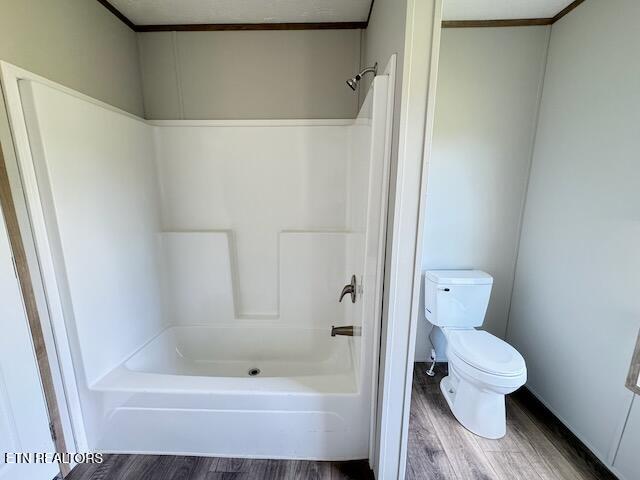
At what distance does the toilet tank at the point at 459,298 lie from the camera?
1.81 m

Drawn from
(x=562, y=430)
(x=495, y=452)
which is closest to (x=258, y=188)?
(x=495, y=452)

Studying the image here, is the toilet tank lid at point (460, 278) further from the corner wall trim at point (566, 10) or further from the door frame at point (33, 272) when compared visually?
the door frame at point (33, 272)

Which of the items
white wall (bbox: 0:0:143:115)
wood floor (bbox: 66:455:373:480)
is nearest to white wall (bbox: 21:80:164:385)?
white wall (bbox: 0:0:143:115)

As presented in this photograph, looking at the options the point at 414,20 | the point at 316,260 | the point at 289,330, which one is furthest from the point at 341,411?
the point at 414,20

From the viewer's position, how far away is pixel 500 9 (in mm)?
1566

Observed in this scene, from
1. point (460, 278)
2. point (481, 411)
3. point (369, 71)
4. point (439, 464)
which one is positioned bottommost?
point (439, 464)

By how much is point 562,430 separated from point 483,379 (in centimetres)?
64

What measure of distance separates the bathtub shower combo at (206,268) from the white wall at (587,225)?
4.06 feet

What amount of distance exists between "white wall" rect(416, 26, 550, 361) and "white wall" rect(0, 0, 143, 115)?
81.2 inches

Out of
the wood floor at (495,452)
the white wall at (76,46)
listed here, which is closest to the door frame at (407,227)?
the wood floor at (495,452)

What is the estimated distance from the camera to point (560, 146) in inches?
63.2

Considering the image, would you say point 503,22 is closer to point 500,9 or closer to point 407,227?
point 500,9

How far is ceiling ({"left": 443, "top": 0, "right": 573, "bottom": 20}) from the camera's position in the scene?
1.51 meters

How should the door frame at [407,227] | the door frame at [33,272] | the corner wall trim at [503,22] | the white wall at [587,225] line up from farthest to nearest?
the corner wall trim at [503,22] < the white wall at [587,225] < the door frame at [33,272] < the door frame at [407,227]
